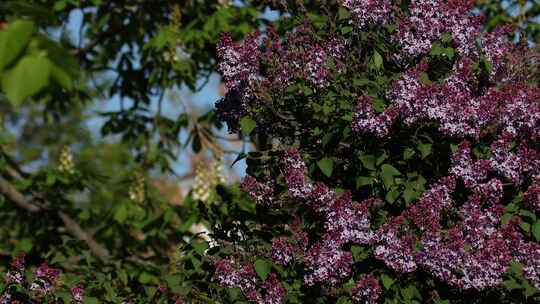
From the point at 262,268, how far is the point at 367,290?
52 cm

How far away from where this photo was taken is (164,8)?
359 inches

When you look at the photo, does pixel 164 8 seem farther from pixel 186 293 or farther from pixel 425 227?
pixel 425 227

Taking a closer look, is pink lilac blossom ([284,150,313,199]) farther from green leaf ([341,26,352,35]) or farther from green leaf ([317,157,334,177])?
green leaf ([341,26,352,35])

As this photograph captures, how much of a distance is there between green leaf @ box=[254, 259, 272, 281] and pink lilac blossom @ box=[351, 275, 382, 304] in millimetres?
429

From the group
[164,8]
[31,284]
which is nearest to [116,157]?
[164,8]

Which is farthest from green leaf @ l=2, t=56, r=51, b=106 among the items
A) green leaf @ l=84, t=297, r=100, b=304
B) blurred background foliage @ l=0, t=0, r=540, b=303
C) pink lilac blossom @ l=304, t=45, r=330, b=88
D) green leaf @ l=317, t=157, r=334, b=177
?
blurred background foliage @ l=0, t=0, r=540, b=303

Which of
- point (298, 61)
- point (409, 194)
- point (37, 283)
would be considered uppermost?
point (298, 61)

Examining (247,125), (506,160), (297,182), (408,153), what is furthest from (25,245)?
(506,160)

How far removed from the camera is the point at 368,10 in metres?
4.40

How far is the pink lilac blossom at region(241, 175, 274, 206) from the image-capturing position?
14.4ft

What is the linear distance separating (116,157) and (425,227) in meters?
19.2

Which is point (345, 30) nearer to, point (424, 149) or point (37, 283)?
point (424, 149)

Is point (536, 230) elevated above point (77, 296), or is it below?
below

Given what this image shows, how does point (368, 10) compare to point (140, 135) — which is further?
point (140, 135)
